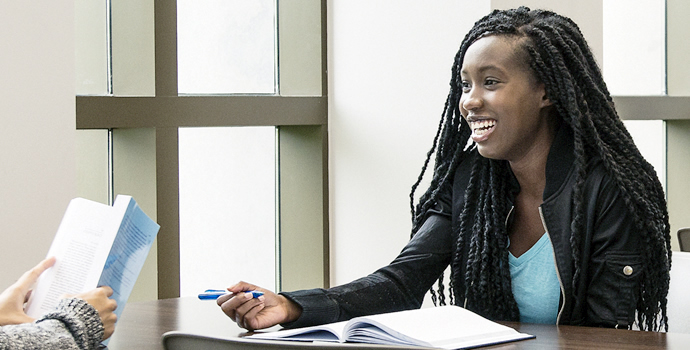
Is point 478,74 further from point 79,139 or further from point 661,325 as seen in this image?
point 79,139

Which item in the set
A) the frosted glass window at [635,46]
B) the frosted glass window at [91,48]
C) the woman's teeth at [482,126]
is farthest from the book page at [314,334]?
the frosted glass window at [635,46]

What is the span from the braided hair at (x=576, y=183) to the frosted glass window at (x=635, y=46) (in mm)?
1944

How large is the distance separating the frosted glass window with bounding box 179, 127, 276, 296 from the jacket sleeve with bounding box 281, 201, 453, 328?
1079mm

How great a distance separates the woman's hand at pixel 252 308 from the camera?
175 centimetres

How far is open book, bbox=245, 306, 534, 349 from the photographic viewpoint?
151 centimetres

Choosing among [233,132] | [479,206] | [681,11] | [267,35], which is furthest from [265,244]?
[681,11]

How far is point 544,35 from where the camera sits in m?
2.02

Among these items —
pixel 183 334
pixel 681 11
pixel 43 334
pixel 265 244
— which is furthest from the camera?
pixel 681 11

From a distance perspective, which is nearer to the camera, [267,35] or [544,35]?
[544,35]

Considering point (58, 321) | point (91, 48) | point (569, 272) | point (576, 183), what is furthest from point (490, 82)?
point (91, 48)

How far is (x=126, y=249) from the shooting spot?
150cm

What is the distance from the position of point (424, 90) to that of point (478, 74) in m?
1.02

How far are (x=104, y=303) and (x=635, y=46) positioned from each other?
10.4 ft

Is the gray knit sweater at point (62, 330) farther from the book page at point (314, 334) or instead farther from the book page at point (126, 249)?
the book page at point (314, 334)
